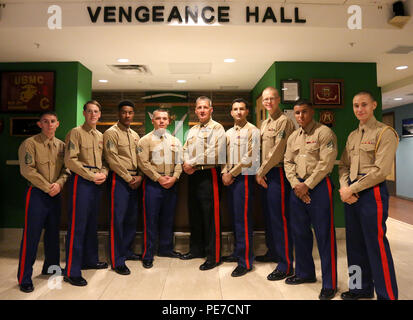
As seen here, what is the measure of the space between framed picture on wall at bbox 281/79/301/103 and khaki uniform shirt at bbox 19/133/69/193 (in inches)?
134

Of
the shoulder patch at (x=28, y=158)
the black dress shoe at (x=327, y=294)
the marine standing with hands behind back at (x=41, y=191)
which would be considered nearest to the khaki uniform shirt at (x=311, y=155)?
the black dress shoe at (x=327, y=294)

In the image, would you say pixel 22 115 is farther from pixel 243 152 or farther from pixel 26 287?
pixel 243 152

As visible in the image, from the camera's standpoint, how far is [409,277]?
289 centimetres

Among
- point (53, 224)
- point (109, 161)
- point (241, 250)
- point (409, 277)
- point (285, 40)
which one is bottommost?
point (409, 277)

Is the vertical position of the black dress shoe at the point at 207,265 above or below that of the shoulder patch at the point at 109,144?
below

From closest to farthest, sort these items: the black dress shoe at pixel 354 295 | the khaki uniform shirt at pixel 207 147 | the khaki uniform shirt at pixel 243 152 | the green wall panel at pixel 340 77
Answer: the black dress shoe at pixel 354 295 < the khaki uniform shirt at pixel 243 152 < the khaki uniform shirt at pixel 207 147 < the green wall panel at pixel 340 77

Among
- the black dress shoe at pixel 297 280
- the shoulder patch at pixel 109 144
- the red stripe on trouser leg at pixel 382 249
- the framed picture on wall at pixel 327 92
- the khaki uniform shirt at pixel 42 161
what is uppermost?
the framed picture on wall at pixel 327 92

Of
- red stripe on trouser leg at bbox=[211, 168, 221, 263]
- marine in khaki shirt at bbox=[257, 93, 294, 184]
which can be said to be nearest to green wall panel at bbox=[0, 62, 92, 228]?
red stripe on trouser leg at bbox=[211, 168, 221, 263]

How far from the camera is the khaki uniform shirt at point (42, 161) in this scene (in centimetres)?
255

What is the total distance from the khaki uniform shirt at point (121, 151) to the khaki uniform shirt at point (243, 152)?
39.8 inches

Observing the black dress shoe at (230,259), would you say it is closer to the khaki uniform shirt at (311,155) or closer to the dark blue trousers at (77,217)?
the khaki uniform shirt at (311,155)

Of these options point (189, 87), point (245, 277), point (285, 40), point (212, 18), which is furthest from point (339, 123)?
point (189, 87)
